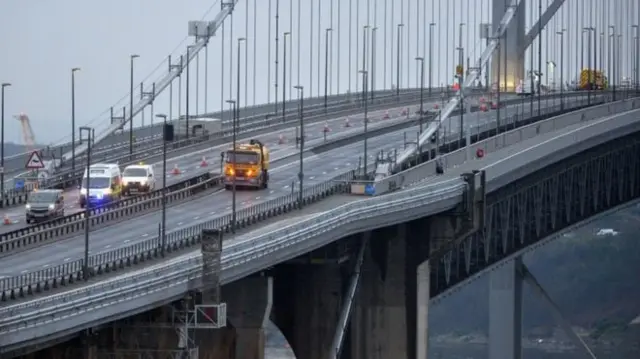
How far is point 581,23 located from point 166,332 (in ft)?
408

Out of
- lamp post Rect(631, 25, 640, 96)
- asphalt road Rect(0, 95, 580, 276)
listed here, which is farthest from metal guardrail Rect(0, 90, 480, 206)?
lamp post Rect(631, 25, 640, 96)

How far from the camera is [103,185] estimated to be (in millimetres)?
82875

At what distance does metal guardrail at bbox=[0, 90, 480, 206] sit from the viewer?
89.3m

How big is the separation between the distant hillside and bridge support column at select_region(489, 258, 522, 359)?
46.6 metres

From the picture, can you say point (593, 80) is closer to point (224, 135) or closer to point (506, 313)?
point (506, 313)

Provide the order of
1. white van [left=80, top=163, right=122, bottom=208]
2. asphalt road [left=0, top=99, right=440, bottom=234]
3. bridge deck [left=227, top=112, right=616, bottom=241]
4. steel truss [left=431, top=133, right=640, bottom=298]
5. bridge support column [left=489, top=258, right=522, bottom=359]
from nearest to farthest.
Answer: bridge deck [left=227, top=112, right=616, bottom=241]
asphalt road [left=0, top=99, right=440, bottom=234]
white van [left=80, top=163, right=122, bottom=208]
steel truss [left=431, top=133, right=640, bottom=298]
bridge support column [left=489, top=258, right=522, bottom=359]

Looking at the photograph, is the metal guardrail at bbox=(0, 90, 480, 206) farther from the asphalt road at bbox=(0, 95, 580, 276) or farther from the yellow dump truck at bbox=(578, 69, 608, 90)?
the yellow dump truck at bbox=(578, 69, 608, 90)

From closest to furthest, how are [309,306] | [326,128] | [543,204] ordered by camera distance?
[309,306], [543,204], [326,128]

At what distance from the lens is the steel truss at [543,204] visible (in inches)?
3942

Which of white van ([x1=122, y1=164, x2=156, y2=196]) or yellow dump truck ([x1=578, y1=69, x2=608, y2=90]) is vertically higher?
yellow dump truck ([x1=578, y1=69, x2=608, y2=90])

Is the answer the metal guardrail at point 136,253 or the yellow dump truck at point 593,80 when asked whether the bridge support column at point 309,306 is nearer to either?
the metal guardrail at point 136,253

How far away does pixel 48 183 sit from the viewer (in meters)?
89.4

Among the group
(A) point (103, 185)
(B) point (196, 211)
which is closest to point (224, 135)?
(A) point (103, 185)

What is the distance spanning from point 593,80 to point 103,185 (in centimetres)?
8134
